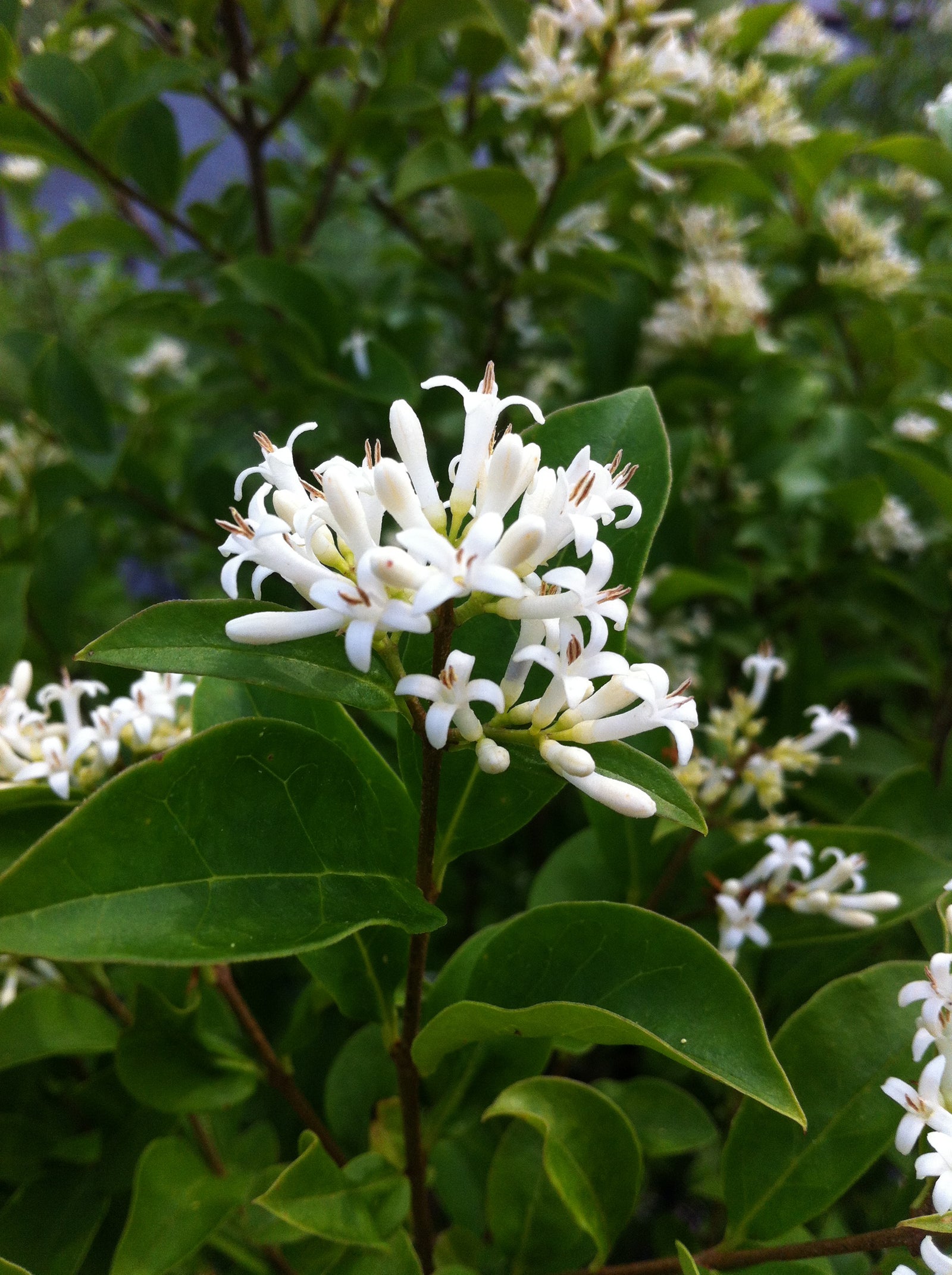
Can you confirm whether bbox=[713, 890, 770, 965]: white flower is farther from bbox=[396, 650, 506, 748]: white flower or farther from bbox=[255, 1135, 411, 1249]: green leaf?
bbox=[396, 650, 506, 748]: white flower

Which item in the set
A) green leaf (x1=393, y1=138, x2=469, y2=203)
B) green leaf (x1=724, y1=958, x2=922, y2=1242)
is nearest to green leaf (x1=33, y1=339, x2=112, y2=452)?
green leaf (x1=393, y1=138, x2=469, y2=203)

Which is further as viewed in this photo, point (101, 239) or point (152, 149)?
point (101, 239)

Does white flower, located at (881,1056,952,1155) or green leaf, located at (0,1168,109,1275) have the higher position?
white flower, located at (881,1056,952,1155)

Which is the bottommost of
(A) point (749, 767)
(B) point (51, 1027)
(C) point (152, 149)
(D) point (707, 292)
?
(B) point (51, 1027)

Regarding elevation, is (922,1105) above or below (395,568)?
below

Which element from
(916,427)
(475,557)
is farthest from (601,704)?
(916,427)

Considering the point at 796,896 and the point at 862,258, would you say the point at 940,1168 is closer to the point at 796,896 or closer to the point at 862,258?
the point at 796,896

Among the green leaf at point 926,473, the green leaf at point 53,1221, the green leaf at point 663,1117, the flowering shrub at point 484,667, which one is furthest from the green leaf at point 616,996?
the green leaf at point 926,473

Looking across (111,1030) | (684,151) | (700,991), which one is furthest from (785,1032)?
(684,151)
